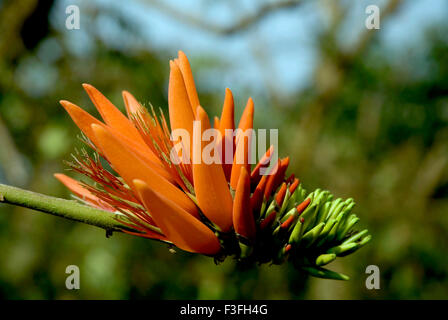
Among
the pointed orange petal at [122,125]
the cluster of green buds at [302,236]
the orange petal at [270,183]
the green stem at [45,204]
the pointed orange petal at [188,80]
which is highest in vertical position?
the pointed orange petal at [188,80]

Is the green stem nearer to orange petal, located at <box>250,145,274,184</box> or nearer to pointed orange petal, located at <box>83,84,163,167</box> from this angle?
pointed orange petal, located at <box>83,84,163,167</box>

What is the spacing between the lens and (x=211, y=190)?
58 cm

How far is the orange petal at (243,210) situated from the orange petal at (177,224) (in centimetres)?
4

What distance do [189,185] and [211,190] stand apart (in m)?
0.08

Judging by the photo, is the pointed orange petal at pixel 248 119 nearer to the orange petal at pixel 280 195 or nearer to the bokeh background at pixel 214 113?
the orange petal at pixel 280 195

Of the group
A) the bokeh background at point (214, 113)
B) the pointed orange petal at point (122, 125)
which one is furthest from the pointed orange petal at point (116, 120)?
the bokeh background at point (214, 113)

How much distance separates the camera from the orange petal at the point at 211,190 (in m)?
0.56

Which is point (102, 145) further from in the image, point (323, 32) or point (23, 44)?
point (323, 32)

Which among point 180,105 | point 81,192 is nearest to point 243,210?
point 180,105

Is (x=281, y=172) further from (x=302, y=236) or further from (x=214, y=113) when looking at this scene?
(x=214, y=113)

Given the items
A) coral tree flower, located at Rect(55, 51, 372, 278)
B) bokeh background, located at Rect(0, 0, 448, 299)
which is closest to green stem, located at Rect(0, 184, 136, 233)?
coral tree flower, located at Rect(55, 51, 372, 278)
